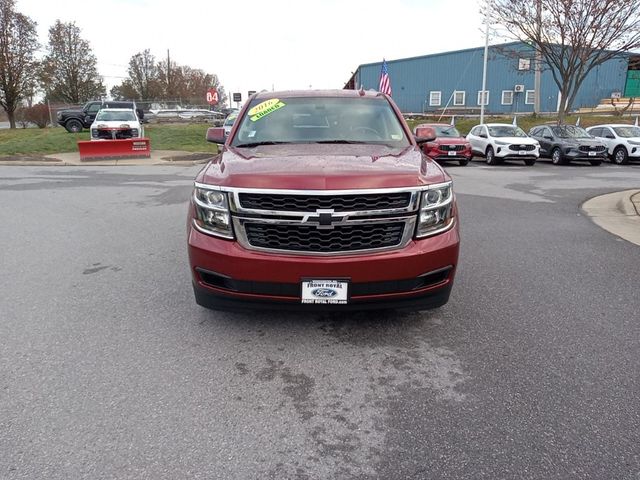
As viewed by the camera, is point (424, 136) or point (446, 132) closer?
point (424, 136)

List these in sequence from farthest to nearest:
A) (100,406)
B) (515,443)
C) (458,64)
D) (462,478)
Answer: (458,64) < (100,406) < (515,443) < (462,478)

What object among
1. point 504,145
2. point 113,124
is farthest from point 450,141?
point 113,124

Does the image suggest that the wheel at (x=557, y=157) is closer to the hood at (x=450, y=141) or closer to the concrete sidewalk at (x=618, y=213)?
the hood at (x=450, y=141)

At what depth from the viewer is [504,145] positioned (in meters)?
18.4

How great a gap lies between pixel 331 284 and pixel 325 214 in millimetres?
466

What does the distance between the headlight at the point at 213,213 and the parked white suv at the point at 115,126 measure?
20.0m

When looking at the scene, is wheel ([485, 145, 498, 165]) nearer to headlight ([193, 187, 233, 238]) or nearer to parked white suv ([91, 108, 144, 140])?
parked white suv ([91, 108, 144, 140])

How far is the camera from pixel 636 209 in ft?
28.4

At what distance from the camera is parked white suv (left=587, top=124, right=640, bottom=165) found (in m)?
18.6

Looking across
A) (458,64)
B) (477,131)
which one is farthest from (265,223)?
(458,64)

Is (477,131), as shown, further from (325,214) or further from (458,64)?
(458,64)

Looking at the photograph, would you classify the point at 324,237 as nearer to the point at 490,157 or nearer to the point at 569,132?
the point at 490,157

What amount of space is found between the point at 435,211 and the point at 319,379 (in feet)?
4.59

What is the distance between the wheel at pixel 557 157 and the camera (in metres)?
18.7
